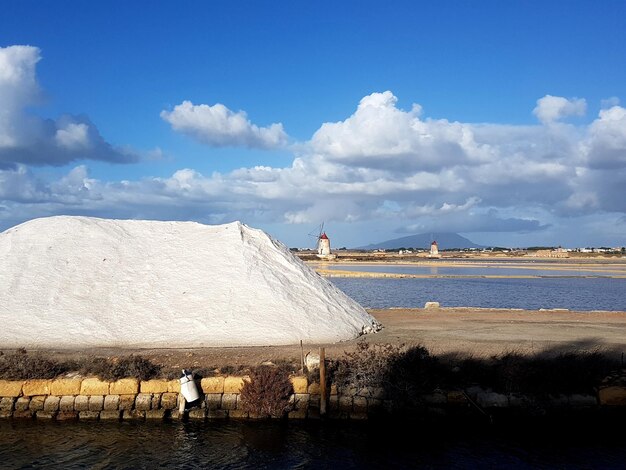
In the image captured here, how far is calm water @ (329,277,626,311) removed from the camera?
31.5 m

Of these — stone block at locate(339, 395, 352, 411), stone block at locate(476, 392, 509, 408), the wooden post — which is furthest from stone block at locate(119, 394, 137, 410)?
stone block at locate(476, 392, 509, 408)

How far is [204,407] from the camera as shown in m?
12.0

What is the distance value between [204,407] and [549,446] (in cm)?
681

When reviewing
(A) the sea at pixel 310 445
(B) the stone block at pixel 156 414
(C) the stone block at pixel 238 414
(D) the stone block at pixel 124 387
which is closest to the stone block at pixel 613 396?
(A) the sea at pixel 310 445

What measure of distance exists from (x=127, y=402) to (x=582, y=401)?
9671 millimetres

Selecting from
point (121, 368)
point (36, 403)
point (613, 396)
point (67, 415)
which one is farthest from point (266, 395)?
point (613, 396)

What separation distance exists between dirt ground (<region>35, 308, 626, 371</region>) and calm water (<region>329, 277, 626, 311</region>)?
24.3 ft

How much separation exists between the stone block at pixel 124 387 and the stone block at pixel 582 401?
366 inches

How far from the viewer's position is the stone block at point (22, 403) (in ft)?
39.6

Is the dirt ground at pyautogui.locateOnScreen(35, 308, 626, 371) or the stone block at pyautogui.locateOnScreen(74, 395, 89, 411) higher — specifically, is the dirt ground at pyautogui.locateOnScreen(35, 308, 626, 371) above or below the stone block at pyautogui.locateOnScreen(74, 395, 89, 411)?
above

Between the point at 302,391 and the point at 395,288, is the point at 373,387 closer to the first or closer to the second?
the point at 302,391

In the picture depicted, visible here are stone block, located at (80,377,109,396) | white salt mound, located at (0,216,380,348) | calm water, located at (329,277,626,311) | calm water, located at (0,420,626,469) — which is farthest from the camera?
calm water, located at (329,277,626,311)

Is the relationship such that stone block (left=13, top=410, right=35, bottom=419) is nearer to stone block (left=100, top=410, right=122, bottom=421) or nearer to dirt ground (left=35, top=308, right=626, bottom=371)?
stone block (left=100, top=410, right=122, bottom=421)

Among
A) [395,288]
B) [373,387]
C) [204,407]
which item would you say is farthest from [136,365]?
[395,288]
